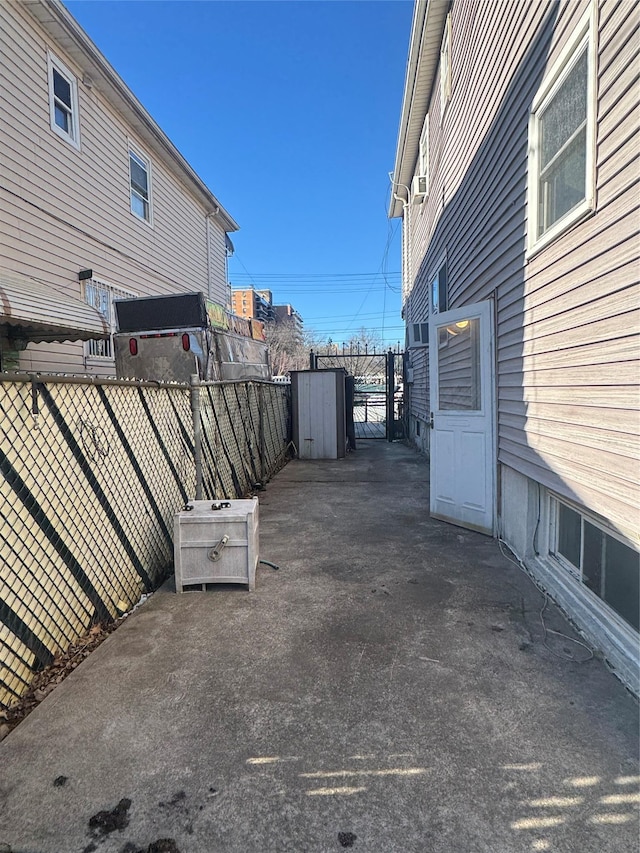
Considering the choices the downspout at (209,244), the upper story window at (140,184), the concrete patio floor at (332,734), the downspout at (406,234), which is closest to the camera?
the concrete patio floor at (332,734)

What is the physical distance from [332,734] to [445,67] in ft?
28.5

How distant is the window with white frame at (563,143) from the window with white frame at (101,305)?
634 cm

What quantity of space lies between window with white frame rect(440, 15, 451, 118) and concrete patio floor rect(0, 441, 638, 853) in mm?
7122

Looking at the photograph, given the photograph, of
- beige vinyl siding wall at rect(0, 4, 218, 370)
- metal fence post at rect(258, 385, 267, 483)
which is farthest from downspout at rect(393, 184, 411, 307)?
metal fence post at rect(258, 385, 267, 483)

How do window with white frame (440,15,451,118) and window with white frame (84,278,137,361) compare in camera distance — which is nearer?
window with white frame (440,15,451,118)

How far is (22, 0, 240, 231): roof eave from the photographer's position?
20.3ft

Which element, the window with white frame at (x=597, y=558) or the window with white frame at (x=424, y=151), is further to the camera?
the window with white frame at (x=424, y=151)

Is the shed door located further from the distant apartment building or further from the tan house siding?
the distant apartment building

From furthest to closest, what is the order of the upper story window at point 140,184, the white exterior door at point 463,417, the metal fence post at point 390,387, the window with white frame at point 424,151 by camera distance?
the metal fence post at point 390,387 < the window with white frame at point 424,151 < the upper story window at point 140,184 < the white exterior door at point 463,417

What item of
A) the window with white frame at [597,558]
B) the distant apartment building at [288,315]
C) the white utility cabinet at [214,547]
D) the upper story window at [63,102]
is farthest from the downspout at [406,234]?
the distant apartment building at [288,315]

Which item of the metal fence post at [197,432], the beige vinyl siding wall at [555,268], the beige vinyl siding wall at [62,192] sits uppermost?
the beige vinyl siding wall at [62,192]

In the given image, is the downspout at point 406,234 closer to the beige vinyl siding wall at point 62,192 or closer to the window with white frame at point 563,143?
the beige vinyl siding wall at point 62,192

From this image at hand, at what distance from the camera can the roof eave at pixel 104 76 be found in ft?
20.3

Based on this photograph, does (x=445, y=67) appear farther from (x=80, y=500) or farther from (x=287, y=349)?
(x=287, y=349)
